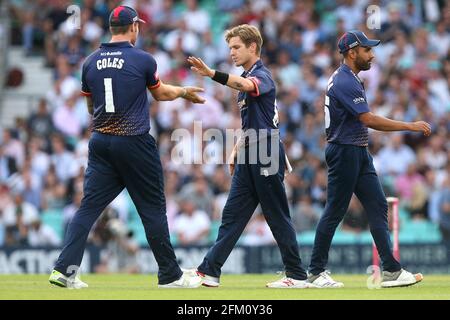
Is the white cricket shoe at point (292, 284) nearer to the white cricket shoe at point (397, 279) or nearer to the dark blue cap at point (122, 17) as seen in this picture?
the white cricket shoe at point (397, 279)

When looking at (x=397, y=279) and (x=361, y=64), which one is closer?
(x=397, y=279)

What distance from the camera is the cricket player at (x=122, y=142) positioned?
38.7ft

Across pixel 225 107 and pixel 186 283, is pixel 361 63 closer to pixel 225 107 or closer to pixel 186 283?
pixel 186 283

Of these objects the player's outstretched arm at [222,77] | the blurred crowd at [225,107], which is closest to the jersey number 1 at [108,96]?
the player's outstretched arm at [222,77]

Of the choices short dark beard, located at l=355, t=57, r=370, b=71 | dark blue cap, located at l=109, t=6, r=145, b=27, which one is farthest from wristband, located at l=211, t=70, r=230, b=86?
short dark beard, located at l=355, t=57, r=370, b=71

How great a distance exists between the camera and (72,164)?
2231 cm

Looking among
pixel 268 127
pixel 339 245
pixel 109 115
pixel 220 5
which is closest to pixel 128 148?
pixel 109 115

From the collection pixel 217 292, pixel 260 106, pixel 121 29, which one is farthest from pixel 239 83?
pixel 217 292

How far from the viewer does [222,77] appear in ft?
38.9

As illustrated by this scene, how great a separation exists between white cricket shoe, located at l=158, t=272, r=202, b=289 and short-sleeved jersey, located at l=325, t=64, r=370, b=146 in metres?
2.02

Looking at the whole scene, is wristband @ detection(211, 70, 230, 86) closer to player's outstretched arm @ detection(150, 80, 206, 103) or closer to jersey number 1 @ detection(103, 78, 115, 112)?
player's outstretched arm @ detection(150, 80, 206, 103)

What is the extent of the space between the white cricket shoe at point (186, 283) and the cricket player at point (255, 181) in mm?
242

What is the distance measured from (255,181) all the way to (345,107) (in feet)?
3.91
